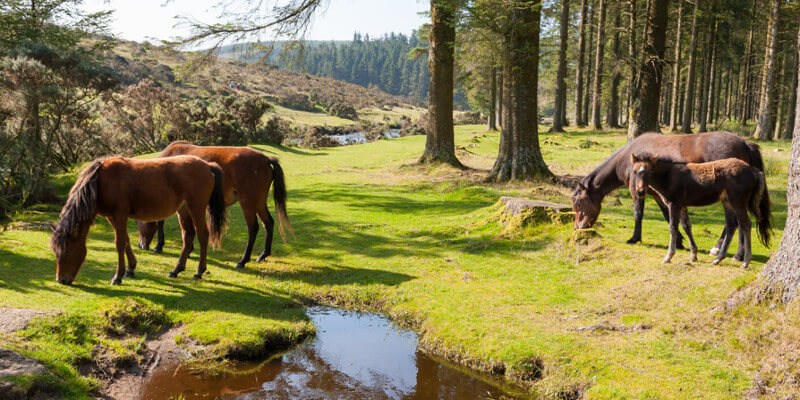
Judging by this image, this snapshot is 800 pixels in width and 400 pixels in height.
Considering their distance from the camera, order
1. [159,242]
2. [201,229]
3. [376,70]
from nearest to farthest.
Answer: [201,229] < [159,242] < [376,70]

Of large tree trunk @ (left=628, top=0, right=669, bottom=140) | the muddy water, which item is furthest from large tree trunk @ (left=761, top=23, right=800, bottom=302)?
large tree trunk @ (left=628, top=0, right=669, bottom=140)

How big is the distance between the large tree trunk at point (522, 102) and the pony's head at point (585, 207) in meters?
5.47

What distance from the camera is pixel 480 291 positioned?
7.51 meters

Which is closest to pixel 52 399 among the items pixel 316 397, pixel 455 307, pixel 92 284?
pixel 316 397

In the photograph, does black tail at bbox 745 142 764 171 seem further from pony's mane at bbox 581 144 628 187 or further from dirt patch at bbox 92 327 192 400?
dirt patch at bbox 92 327 192 400

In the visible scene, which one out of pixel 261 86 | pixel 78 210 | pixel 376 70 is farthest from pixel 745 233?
pixel 376 70

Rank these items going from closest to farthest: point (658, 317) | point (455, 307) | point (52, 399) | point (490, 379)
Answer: point (52, 399), point (490, 379), point (658, 317), point (455, 307)

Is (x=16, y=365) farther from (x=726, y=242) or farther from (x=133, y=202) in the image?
(x=726, y=242)

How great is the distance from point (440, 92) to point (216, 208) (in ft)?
41.6

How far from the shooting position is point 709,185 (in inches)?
278

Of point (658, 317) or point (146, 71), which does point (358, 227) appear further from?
point (146, 71)

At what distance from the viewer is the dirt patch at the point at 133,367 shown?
4.91 m

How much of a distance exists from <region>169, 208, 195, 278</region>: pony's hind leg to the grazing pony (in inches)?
278

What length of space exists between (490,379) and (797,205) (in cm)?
359
